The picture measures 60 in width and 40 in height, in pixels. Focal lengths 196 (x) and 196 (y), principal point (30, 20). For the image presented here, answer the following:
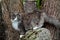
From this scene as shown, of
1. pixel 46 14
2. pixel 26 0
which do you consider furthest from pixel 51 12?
pixel 26 0

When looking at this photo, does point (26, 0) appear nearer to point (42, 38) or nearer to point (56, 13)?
point (56, 13)

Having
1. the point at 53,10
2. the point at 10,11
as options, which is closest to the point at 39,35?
the point at 53,10

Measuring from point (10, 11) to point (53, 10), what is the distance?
111 cm

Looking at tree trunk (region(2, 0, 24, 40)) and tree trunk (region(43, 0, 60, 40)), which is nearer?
tree trunk (region(43, 0, 60, 40))

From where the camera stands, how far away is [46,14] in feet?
11.2

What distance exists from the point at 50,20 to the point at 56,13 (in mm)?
170

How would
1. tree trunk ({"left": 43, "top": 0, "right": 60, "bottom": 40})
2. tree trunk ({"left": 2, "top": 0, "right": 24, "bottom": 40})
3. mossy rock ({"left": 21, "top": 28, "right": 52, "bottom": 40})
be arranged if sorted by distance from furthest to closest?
tree trunk ({"left": 2, "top": 0, "right": 24, "bottom": 40}) → tree trunk ({"left": 43, "top": 0, "right": 60, "bottom": 40}) → mossy rock ({"left": 21, "top": 28, "right": 52, "bottom": 40})

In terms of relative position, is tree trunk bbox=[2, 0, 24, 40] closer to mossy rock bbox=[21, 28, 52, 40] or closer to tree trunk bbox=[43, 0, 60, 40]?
tree trunk bbox=[43, 0, 60, 40]

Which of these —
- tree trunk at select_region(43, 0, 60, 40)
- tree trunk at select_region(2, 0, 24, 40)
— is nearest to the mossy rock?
tree trunk at select_region(43, 0, 60, 40)

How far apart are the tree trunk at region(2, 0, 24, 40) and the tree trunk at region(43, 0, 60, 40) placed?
835 millimetres

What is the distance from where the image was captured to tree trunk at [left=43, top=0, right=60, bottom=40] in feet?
11.1

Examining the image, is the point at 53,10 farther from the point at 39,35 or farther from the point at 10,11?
the point at 10,11

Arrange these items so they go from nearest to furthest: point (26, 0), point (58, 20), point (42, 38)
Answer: point (42, 38) < point (58, 20) < point (26, 0)

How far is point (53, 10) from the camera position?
135 inches
